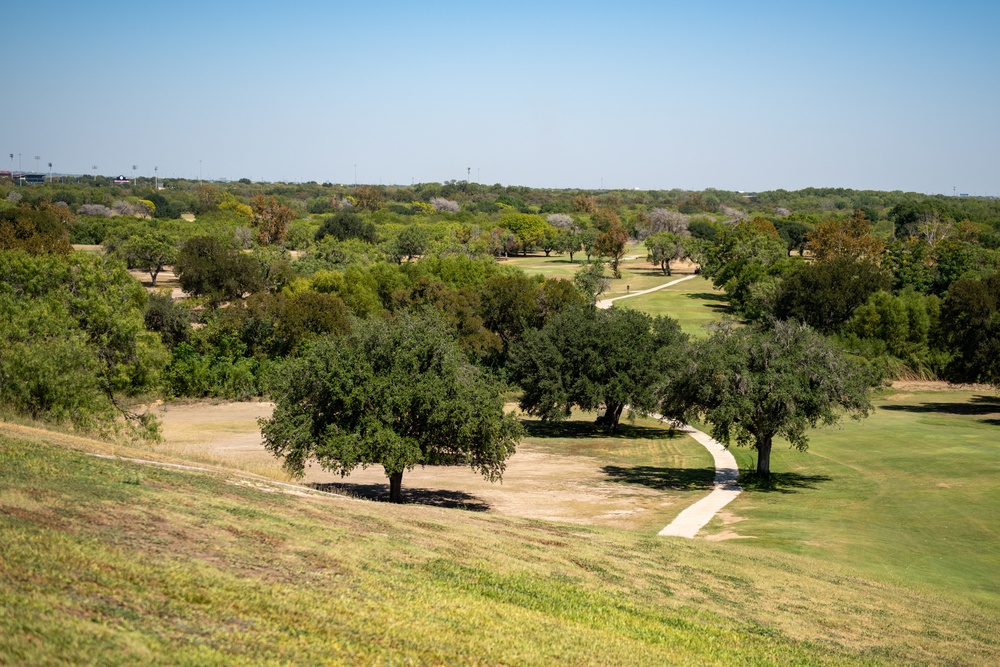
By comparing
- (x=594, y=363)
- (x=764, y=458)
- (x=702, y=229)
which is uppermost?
(x=702, y=229)

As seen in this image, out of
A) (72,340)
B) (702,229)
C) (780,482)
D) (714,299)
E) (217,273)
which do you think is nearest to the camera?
(72,340)

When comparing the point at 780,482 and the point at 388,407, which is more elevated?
the point at 388,407

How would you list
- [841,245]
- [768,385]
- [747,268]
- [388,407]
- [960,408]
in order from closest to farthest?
1. [388,407]
2. [768,385]
3. [960,408]
4. [747,268]
5. [841,245]

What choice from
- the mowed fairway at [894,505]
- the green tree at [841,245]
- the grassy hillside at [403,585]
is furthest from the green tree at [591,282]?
the grassy hillside at [403,585]

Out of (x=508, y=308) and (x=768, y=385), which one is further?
(x=508, y=308)

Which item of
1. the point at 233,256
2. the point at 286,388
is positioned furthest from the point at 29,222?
the point at 286,388

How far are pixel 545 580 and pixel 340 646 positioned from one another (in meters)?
7.69

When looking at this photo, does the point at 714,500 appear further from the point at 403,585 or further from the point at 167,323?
the point at 167,323

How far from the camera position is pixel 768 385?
40.6 meters

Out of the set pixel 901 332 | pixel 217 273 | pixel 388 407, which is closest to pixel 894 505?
pixel 388 407

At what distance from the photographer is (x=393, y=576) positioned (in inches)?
687

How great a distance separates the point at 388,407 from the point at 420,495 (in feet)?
24.4

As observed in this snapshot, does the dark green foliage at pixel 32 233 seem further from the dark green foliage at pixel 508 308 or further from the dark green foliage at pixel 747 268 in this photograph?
the dark green foliage at pixel 747 268

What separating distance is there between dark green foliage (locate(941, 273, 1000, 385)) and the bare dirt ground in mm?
32321
